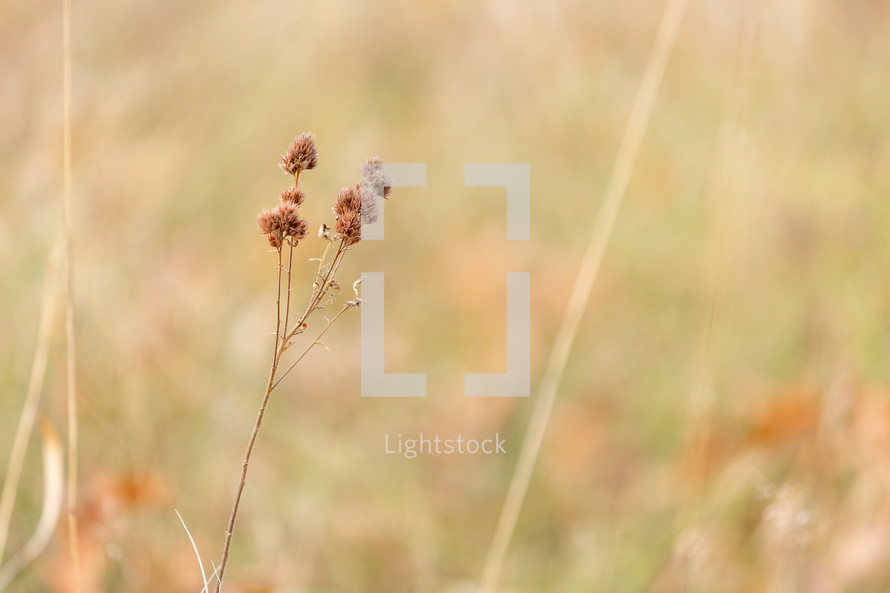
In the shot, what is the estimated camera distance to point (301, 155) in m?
0.44

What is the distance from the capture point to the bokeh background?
3.15ft

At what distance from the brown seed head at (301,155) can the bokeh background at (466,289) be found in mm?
510

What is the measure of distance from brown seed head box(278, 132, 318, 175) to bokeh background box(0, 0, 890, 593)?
510mm

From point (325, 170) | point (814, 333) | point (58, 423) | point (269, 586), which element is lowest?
point (269, 586)

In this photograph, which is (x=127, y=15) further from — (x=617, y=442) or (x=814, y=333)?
(x=814, y=333)

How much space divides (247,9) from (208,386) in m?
1.13

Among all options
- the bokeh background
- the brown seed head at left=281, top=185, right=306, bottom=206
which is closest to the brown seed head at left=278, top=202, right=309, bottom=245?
the brown seed head at left=281, top=185, right=306, bottom=206

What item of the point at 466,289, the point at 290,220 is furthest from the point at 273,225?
the point at 466,289

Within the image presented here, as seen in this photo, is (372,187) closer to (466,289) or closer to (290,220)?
(290,220)

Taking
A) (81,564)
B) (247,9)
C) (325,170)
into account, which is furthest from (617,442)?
(247,9)

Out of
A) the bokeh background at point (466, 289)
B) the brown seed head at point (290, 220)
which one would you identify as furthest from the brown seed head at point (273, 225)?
the bokeh background at point (466, 289)

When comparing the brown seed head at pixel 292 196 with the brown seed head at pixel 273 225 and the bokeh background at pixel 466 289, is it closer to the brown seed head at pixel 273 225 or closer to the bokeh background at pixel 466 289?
the brown seed head at pixel 273 225

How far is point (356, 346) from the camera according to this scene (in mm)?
1452

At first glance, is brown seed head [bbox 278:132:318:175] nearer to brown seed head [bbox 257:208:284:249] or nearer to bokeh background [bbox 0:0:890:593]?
brown seed head [bbox 257:208:284:249]
